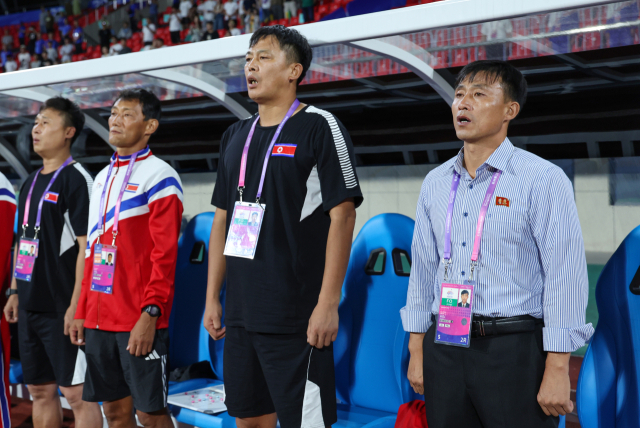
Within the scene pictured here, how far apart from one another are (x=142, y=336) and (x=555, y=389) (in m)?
1.44

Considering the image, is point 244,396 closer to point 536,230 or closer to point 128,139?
point 536,230

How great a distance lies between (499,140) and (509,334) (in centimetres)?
52

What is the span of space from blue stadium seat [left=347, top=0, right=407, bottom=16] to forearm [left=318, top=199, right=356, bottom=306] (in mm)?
6494

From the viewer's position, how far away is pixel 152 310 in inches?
86.9

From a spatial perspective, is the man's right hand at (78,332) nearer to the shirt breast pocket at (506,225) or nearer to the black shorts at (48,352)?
the black shorts at (48,352)

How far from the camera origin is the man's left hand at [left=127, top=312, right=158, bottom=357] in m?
2.19

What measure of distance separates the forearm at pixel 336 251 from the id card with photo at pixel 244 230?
0.74 feet

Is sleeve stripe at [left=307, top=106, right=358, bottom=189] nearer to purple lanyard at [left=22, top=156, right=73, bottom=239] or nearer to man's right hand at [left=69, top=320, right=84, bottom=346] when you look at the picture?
man's right hand at [left=69, top=320, right=84, bottom=346]

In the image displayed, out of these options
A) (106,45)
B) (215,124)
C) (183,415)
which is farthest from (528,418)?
(106,45)

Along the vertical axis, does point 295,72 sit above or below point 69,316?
above

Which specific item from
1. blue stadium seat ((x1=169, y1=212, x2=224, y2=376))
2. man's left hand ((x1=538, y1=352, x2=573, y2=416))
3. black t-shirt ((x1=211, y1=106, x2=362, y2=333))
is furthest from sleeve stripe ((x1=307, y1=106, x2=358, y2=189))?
blue stadium seat ((x1=169, y1=212, x2=224, y2=376))

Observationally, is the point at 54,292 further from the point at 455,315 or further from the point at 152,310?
the point at 455,315

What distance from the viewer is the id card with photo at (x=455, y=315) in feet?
4.91

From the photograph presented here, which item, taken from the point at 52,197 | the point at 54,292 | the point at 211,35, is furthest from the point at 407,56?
the point at 211,35
